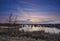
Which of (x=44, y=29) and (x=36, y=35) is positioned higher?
(x=44, y=29)

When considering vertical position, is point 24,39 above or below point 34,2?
below

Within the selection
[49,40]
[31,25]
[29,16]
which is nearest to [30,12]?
[29,16]

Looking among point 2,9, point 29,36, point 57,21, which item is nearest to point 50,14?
point 57,21

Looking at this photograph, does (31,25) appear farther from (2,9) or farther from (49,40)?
(2,9)

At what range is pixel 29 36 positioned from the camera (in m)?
2.70

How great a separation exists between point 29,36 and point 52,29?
469mm

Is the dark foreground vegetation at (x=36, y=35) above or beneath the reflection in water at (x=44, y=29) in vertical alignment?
beneath

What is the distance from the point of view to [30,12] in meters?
2.73

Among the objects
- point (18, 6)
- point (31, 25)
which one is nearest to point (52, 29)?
point (31, 25)

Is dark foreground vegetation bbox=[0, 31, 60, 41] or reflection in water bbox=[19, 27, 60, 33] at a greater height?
reflection in water bbox=[19, 27, 60, 33]

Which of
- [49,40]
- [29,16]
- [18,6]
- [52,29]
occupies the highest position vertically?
[18,6]

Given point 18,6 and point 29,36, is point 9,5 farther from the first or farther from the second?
point 29,36

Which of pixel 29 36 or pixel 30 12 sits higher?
pixel 30 12

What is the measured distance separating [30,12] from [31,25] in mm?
258
